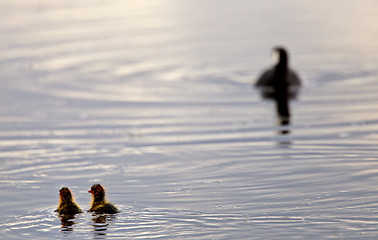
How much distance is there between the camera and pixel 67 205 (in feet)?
32.5

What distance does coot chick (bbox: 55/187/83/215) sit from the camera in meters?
9.86

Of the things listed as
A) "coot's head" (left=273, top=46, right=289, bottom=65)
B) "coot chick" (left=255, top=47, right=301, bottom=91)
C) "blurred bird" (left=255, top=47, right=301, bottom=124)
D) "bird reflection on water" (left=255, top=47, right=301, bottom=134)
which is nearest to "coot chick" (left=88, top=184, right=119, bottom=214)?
"bird reflection on water" (left=255, top=47, right=301, bottom=134)

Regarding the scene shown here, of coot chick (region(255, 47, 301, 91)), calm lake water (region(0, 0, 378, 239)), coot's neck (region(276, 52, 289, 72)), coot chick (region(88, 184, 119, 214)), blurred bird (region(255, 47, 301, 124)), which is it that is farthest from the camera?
coot's neck (region(276, 52, 289, 72))

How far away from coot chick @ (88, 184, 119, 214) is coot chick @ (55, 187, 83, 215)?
0.22 meters

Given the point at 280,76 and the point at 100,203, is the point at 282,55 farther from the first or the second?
the point at 100,203

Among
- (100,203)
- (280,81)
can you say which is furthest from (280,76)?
(100,203)

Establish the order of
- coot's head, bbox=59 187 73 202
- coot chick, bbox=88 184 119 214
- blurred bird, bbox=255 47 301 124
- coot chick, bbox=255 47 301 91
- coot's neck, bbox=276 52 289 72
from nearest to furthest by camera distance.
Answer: coot chick, bbox=88 184 119 214 → coot's head, bbox=59 187 73 202 → blurred bird, bbox=255 47 301 124 → coot chick, bbox=255 47 301 91 → coot's neck, bbox=276 52 289 72

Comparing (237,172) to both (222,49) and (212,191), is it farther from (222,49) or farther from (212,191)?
(222,49)

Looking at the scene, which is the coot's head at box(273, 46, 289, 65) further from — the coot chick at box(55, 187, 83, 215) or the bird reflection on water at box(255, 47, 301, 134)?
the coot chick at box(55, 187, 83, 215)

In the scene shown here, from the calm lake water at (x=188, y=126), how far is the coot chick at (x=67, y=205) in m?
0.14

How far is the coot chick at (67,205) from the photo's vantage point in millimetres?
9859

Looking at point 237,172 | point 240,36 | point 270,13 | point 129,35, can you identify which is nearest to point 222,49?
point 240,36

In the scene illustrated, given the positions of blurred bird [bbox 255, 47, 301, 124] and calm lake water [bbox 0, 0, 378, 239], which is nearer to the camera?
calm lake water [bbox 0, 0, 378, 239]

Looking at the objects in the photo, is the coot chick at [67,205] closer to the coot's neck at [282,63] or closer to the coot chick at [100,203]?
the coot chick at [100,203]
